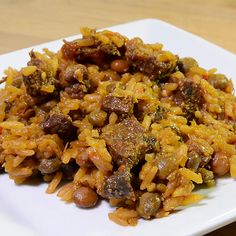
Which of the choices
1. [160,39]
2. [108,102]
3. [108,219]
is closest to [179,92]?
[108,102]

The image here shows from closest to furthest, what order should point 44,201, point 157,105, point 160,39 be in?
point 44,201 → point 157,105 → point 160,39

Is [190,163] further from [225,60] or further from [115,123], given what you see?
[225,60]

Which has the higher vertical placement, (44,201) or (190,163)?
(190,163)

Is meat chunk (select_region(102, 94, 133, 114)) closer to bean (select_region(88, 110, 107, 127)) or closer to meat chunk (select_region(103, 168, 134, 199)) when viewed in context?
bean (select_region(88, 110, 107, 127))

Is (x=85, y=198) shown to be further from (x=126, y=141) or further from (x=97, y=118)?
(x=97, y=118)

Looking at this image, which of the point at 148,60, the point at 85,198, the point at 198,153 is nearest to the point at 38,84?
the point at 148,60

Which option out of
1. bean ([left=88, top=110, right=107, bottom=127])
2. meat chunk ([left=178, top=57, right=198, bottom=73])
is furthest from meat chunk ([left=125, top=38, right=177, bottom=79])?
bean ([left=88, top=110, right=107, bottom=127])

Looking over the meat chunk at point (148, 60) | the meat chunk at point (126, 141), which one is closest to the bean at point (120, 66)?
the meat chunk at point (148, 60)
